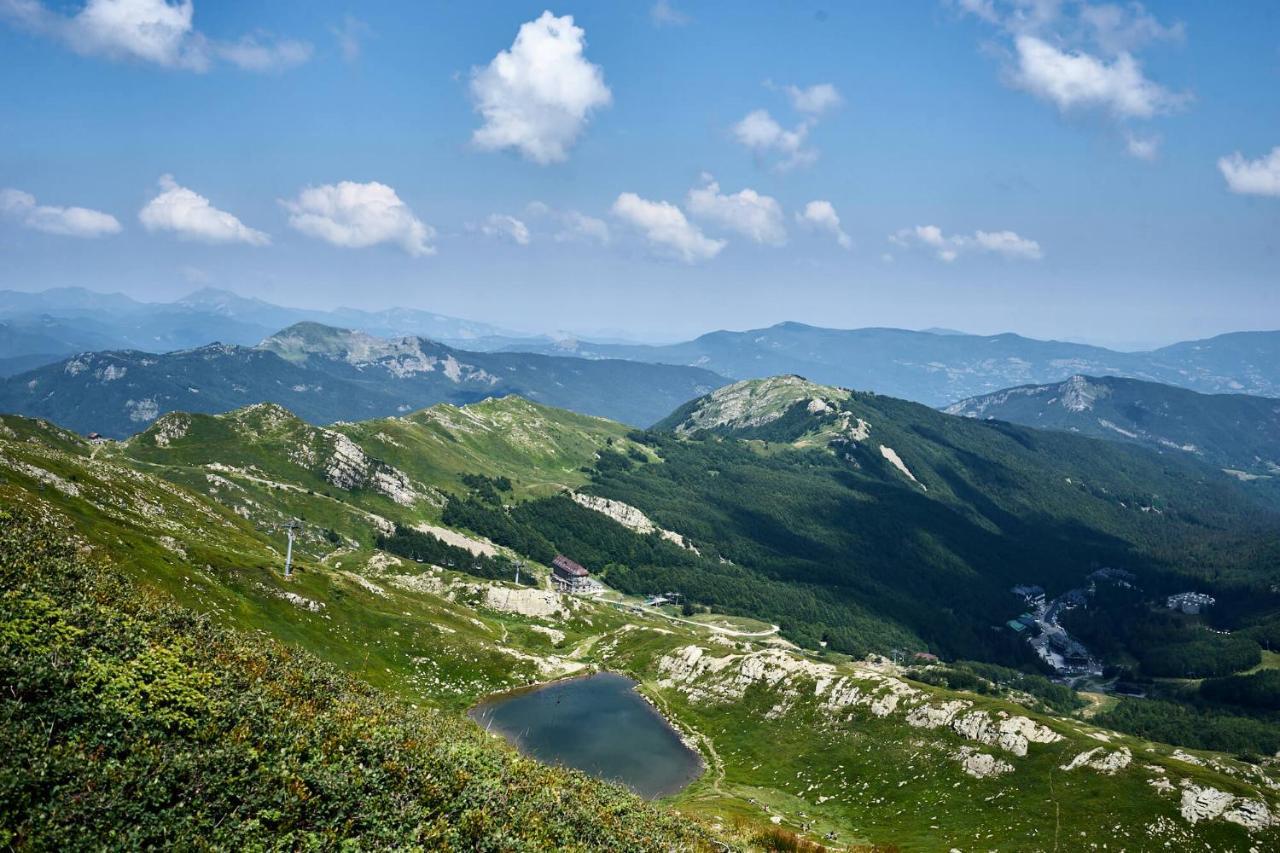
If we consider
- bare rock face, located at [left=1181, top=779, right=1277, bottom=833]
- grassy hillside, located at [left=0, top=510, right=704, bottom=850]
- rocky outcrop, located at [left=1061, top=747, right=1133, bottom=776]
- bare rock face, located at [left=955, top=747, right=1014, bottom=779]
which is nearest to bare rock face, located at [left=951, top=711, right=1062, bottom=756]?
bare rock face, located at [left=955, top=747, right=1014, bottom=779]

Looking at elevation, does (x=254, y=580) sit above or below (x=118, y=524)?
below

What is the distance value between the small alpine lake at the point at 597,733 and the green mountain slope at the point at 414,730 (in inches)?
191

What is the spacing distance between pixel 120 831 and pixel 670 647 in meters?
150

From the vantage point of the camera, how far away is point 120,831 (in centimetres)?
3553

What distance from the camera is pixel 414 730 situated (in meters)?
60.6

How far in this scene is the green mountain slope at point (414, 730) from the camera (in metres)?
42.5

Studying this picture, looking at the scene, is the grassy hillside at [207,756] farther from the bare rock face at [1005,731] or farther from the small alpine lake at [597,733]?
the bare rock face at [1005,731]

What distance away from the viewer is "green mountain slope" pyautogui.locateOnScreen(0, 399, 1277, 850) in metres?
42.5

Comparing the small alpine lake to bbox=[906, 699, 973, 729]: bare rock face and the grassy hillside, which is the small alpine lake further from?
the grassy hillside

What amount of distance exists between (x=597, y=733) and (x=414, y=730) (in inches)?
2778

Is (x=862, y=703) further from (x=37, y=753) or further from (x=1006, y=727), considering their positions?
(x=37, y=753)

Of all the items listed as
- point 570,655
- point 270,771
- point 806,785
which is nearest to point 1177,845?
point 806,785

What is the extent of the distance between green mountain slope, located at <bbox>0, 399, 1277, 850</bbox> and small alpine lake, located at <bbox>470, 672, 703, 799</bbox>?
15.9 ft

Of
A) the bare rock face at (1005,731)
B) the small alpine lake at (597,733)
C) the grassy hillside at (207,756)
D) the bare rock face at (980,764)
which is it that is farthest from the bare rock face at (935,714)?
the grassy hillside at (207,756)
